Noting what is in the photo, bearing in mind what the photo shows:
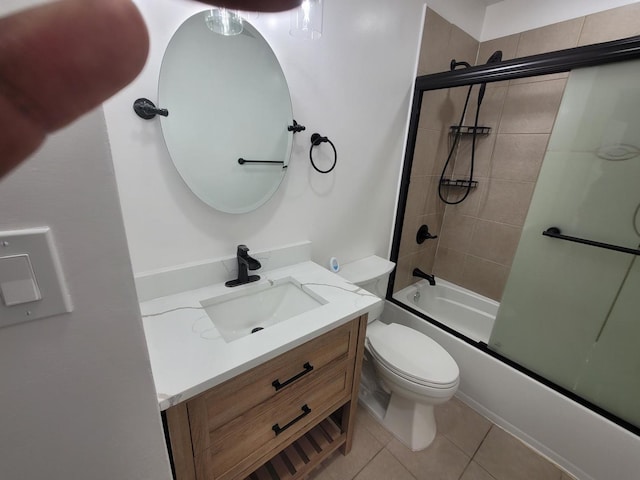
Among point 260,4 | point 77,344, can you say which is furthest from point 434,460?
point 260,4

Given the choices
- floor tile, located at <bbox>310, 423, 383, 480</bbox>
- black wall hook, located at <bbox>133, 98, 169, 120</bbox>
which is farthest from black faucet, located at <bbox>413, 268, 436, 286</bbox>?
black wall hook, located at <bbox>133, 98, 169, 120</bbox>

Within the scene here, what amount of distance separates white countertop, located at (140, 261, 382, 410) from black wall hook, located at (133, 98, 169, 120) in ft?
1.89

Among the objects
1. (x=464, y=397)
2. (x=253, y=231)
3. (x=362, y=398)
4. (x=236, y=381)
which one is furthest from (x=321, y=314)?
(x=464, y=397)

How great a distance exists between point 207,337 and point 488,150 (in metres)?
1.93

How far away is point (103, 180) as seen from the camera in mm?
364

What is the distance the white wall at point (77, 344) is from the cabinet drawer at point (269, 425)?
0.31 meters

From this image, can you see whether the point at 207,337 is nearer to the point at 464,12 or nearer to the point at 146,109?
the point at 146,109

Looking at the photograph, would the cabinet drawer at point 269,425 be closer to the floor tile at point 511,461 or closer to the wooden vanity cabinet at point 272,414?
the wooden vanity cabinet at point 272,414

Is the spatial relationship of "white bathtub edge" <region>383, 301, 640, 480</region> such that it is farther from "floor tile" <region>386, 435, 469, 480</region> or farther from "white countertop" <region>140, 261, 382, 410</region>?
"white countertop" <region>140, 261, 382, 410</region>

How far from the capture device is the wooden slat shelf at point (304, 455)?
105 centimetres

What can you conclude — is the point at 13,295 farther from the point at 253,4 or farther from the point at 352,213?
the point at 352,213

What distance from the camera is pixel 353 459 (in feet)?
3.93

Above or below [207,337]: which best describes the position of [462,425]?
below

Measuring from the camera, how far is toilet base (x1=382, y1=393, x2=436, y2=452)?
126 cm
